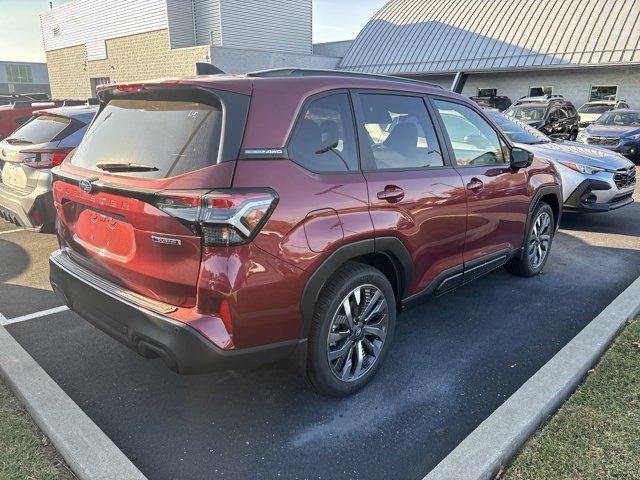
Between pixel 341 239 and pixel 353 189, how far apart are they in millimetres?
306

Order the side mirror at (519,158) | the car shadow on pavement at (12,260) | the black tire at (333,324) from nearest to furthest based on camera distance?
1. the black tire at (333,324)
2. the side mirror at (519,158)
3. the car shadow on pavement at (12,260)

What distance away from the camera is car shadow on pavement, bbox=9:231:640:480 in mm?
2557

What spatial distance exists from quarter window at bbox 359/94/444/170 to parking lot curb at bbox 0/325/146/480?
2.05 metres

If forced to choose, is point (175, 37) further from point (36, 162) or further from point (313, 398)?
point (313, 398)

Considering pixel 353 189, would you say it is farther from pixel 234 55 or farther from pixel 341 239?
pixel 234 55

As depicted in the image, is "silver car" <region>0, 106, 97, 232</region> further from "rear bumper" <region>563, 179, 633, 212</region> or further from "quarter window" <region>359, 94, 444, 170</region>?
"rear bumper" <region>563, 179, 633, 212</region>

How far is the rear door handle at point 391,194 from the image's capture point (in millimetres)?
2939

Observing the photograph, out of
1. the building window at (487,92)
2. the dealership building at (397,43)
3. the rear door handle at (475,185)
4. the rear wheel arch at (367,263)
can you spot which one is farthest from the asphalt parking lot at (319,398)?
the building window at (487,92)

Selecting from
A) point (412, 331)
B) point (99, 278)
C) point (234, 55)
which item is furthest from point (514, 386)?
point (234, 55)

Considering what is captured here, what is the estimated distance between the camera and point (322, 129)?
9.11 feet

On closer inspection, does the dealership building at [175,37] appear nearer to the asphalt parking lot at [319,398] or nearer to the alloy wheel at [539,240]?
the alloy wheel at [539,240]

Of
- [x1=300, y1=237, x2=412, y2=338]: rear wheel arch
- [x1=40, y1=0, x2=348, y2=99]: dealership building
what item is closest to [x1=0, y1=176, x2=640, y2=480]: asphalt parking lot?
[x1=300, y1=237, x2=412, y2=338]: rear wheel arch

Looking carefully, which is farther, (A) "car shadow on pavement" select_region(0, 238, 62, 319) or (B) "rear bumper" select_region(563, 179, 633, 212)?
(B) "rear bumper" select_region(563, 179, 633, 212)

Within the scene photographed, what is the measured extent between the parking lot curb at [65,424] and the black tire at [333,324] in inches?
40.9
